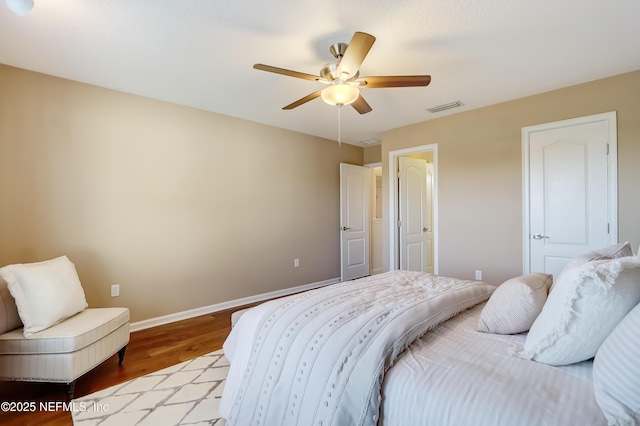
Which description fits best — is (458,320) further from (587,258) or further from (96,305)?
(96,305)

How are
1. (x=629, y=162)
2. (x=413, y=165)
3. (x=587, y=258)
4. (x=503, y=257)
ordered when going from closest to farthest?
(x=587, y=258) < (x=629, y=162) < (x=503, y=257) < (x=413, y=165)

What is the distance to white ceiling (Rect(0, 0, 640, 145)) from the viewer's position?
1867 millimetres

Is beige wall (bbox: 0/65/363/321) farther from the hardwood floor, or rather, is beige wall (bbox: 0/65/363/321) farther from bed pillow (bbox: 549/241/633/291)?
bed pillow (bbox: 549/241/633/291)

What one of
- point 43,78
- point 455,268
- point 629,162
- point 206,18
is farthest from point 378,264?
point 43,78

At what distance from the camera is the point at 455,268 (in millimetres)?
3840

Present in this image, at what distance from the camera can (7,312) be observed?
Answer: 6.59 feet

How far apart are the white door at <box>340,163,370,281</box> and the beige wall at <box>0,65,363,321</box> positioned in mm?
679

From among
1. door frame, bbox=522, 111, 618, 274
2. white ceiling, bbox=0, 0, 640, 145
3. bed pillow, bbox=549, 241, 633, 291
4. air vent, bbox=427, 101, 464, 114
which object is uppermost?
white ceiling, bbox=0, 0, 640, 145

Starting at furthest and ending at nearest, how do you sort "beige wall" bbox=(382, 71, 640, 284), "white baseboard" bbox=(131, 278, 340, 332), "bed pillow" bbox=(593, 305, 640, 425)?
"white baseboard" bbox=(131, 278, 340, 332), "beige wall" bbox=(382, 71, 640, 284), "bed pillow" bbox=(593, 305, 640, 425)

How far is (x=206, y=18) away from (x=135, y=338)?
2898mm

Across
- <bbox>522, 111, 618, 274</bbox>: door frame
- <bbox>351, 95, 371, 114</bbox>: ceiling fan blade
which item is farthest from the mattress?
<bbox>522, 111, 618, 274</bbox>: door frame

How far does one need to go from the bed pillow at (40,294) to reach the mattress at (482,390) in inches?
90.7

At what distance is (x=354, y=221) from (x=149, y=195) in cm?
325

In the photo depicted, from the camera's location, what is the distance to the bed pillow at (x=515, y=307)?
4.19 feet
